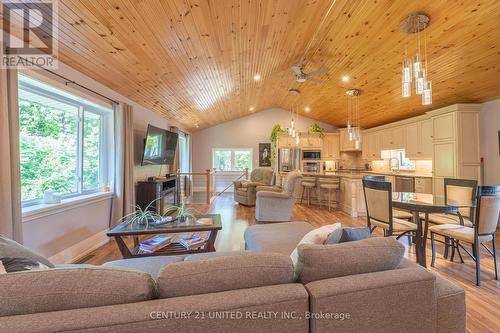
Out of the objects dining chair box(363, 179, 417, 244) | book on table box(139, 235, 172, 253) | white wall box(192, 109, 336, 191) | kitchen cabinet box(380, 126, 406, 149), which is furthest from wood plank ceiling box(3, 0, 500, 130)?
white wall box(192, 109, 336, 191)

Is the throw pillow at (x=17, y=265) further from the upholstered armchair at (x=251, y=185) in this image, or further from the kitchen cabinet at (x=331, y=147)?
the kitchen cabinet at (x=331, y=147)

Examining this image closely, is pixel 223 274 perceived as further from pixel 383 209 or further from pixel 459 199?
pixel 459 199

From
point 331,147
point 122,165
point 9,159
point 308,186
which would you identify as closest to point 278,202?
point 308,186

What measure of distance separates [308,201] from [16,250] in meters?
6.05

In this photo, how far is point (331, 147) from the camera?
25.8ft

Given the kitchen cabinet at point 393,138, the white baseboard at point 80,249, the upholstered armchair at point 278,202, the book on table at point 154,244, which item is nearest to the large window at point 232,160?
the upholstered armchair at point 278,202

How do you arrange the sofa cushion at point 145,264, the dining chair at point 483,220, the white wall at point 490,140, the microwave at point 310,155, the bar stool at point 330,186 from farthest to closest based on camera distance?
1. the microwave at point 310,155
2. the bar stool at point 330,186
3. the white wall at point 490,140
4. the dining chair at point 483,220
5. the sofa cushion at point 145,264

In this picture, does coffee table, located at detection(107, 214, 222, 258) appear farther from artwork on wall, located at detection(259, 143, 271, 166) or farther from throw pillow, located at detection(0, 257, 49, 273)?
artwork on wall, located at detection(259, 143, 271, 166)

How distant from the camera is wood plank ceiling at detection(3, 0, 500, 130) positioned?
233 cm

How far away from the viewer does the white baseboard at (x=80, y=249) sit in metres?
2.69

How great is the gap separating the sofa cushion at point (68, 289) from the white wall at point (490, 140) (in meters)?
5.86

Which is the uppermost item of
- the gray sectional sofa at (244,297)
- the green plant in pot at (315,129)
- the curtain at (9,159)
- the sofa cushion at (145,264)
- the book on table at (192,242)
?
the green plant in pot at (315,129)

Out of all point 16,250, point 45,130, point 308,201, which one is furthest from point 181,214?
point 308,201

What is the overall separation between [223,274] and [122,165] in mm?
3405
